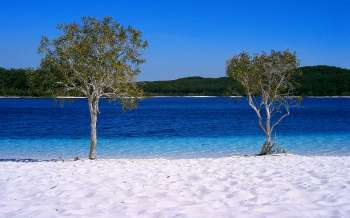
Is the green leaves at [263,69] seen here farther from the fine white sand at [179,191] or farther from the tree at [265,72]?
the fine white sand at [179,191]

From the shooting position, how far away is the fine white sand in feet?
28.5

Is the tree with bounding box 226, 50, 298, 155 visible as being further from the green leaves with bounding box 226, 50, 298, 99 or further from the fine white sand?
the fine white sand

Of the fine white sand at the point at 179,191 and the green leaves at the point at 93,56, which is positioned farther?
the green leaves at the point at 93,56

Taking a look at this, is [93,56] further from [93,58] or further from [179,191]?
[179,191]

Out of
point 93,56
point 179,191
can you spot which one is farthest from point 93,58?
point 179,191

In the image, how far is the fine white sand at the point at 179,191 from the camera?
28.5 ft

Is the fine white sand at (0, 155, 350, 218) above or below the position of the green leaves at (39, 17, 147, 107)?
below

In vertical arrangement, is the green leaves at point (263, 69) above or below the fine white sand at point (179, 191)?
above

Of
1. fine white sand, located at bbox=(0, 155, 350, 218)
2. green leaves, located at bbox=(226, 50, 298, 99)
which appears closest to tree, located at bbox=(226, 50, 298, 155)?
green leaves, located at bbox=(226, 50, 298, 99)

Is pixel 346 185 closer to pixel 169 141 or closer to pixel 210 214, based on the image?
pixel 210 214

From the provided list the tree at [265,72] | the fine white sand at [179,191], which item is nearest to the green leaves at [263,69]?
the tree at [265,72]

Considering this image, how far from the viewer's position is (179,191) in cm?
1077

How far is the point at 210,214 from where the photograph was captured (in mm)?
8422

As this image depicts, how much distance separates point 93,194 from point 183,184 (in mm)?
2630
